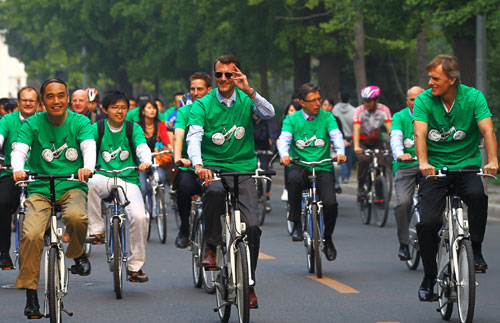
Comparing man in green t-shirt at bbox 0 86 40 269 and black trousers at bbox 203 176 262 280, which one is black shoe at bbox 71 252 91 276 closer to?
man in green t-shirt at bbox 0 86 40 269

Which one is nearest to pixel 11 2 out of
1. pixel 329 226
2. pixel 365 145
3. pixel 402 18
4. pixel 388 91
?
pixel 388 91

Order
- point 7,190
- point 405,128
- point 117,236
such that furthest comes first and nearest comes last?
point 405,128, point 7,190, point 117,236

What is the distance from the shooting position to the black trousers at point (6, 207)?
957 cm

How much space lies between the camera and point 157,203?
14.6 m

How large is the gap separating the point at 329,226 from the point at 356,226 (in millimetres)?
5216

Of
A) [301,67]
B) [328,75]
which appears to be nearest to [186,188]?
[328,75]

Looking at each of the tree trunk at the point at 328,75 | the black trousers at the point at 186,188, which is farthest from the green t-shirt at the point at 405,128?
the tree trunk at the point at 328,75

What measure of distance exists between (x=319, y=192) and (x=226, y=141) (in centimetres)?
274

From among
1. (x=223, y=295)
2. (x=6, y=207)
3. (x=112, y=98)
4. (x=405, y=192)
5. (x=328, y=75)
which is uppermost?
(x=328, y=75)

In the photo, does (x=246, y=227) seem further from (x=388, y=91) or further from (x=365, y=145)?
(x=388, y=91)

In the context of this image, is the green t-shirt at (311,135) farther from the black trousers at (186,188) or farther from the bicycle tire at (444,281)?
the bicycle tire at (444,281)

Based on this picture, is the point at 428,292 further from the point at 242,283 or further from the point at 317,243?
the point at 317,243

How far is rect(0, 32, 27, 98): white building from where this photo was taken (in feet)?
394

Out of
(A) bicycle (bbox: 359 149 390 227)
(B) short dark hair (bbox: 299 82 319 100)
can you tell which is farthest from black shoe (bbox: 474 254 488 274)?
(A) bicycle (bbox: 359 149 390 227)
